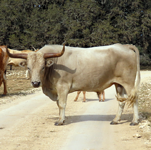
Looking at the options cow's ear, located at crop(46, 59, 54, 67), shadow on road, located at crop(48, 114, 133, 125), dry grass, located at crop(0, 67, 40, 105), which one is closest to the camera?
cow's ear, located at crop(46, 59, 54, 67)

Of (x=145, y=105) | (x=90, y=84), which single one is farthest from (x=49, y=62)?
(x=145, y=105)

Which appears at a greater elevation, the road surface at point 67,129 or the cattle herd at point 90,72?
the cattle herd at point 90,72

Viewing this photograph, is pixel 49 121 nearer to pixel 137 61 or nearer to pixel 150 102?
pixel 137 61

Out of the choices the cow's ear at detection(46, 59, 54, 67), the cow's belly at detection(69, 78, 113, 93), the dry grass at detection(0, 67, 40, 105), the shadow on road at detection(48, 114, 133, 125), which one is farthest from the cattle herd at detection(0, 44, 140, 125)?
A: the dry grass at detection(0, 67, 40, 105)

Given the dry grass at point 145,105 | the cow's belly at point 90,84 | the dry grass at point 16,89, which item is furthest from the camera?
the dry grass at point 16,89

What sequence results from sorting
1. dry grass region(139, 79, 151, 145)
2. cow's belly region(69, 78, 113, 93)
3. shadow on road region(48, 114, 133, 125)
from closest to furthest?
1. dry grass region(139, 79, 151, 145)
2. cow's belly region(69, 78, 113, 93)
3. shadow on road region(48, 114, 133, 125)

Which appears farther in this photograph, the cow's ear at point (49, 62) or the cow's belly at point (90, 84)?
the cow's belly at point (90, 84)

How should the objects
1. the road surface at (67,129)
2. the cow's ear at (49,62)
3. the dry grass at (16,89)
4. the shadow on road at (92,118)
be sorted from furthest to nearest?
the dry grass at (16,89) < the shadow on road at (92,118) < the cow's ear at (49,62) < the road surface at (67,129)

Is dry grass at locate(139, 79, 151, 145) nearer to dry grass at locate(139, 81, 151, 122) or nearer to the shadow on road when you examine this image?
dry grass at locate(139, 81, 151, 122)

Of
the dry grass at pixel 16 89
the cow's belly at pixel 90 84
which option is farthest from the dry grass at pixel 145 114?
the dry grass at pixel 16 89

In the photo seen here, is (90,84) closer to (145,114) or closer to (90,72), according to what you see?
(90,72)

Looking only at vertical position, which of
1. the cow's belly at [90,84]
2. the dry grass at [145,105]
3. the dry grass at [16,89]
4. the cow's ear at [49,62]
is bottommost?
the dry grass at [16,89]

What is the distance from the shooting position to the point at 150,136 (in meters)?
6.85

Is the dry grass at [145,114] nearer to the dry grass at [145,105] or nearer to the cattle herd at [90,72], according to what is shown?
the dry grass at [145,105]
